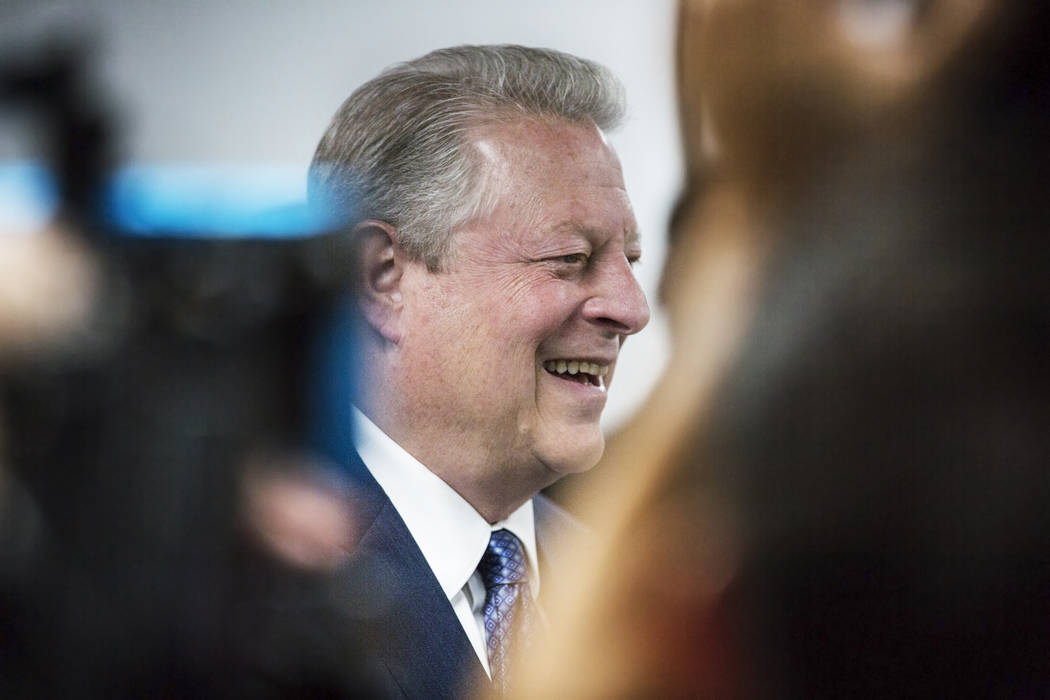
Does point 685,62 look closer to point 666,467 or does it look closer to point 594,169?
point 594,169

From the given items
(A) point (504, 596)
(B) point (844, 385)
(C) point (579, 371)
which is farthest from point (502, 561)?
(B) point (844, 385)

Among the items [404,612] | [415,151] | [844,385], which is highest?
[415,151]

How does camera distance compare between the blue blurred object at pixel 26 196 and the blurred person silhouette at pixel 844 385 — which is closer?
the blue blurred object at pixel 26 196

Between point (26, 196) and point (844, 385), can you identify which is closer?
point (26, 196)

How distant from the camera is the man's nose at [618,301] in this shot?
2.18 feet

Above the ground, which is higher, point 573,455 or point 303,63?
point 303,63

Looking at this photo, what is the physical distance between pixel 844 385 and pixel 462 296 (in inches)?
11.6

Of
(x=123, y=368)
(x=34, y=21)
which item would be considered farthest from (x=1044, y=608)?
(x=34, y=21)

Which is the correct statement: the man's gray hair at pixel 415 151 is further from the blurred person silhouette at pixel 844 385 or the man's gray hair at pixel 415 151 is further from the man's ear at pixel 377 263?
the blurred person silhouette at pixel 844 385

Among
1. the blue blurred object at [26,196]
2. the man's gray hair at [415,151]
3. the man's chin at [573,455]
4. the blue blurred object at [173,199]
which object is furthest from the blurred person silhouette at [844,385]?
the blue blurred object at [26,196]

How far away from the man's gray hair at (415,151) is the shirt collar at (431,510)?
12 centimetres

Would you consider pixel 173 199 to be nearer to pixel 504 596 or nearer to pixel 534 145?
pixel 534 145

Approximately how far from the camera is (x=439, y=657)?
646 millimetres

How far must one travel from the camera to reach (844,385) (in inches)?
29.4
